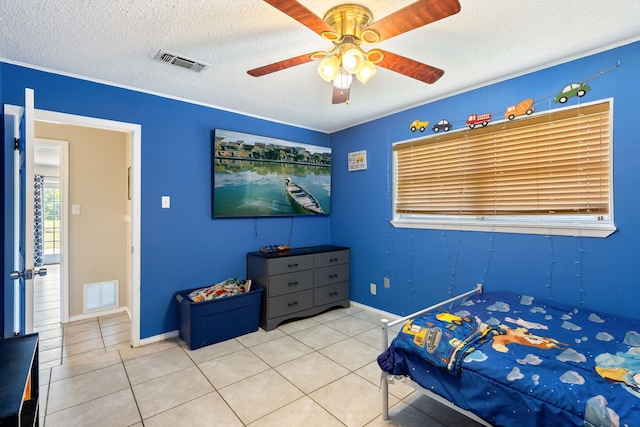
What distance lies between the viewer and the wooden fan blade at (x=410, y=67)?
5.34ft

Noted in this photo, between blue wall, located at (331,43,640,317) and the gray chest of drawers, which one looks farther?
the gray chest of drawers

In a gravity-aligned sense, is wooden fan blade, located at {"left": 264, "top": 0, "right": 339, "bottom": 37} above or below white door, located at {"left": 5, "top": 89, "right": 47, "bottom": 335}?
above

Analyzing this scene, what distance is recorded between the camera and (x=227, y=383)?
218 centimetres

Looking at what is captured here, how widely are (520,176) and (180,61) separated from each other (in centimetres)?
276

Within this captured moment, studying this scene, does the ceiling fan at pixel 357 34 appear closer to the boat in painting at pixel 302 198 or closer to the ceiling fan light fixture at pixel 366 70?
the ceiling fan light fixture at pixel 366 70

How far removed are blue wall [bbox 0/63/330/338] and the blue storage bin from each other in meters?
0.26

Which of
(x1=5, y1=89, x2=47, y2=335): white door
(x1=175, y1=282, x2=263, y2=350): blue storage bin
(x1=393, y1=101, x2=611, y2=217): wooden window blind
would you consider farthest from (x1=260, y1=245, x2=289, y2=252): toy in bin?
(x1=5, y1=89, x2=47, y2=335): white door

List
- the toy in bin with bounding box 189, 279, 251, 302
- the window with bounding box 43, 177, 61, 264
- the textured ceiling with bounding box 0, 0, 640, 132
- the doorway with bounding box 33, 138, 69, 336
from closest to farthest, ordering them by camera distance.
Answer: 1. the textured ceiling with bounding box 0, 0, 640, 132
2. the toy in bin with bounding box 189, 279, 251, 302
3. the doorway with bounding box 33, 138, 69, 336
4. the window with bounding box 43, 177, 61, 264

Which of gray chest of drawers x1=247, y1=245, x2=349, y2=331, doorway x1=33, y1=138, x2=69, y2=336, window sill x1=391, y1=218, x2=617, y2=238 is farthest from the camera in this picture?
doorway x1=33, y1=138, x2=69, y2=336

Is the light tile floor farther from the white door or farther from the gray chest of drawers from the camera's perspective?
the white door

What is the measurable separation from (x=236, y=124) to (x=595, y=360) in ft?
11.0

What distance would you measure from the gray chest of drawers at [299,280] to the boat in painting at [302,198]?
51 cm

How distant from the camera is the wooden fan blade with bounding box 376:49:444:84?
1628 millimetres

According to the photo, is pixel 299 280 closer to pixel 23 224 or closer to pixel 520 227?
pixel 520 227
